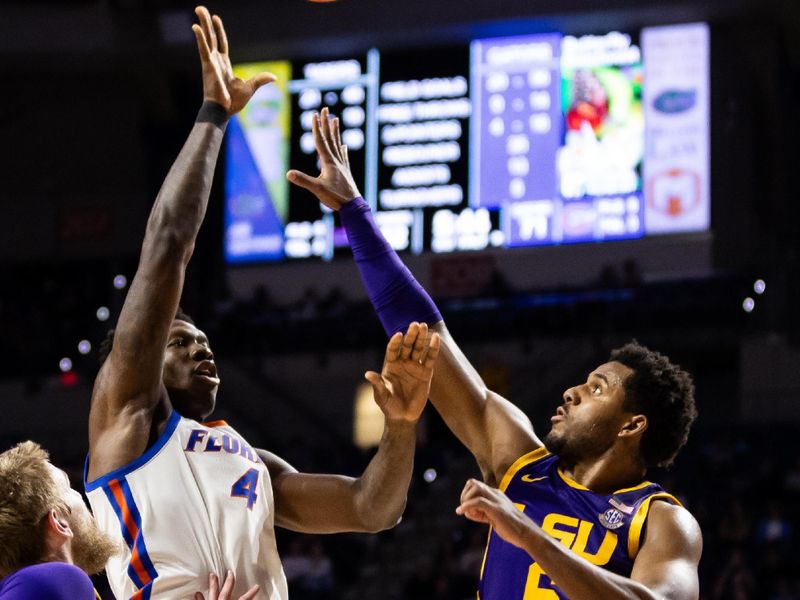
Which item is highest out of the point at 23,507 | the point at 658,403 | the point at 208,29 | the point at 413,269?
the point at 208,29

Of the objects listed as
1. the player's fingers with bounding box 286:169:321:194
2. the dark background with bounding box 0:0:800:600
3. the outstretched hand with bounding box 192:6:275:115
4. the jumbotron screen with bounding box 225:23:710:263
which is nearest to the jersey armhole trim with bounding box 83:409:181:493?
the player's fingers with bounding box 286:169:321:194

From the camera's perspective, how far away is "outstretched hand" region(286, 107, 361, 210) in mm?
4434

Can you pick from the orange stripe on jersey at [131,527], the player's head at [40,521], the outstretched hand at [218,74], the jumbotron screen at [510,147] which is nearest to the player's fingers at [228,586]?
the orange stripe on jersey at [131,527]

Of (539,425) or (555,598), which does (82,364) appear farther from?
(555,598)

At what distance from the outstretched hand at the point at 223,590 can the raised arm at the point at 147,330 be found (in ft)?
1.37

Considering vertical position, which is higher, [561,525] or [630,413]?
[630,413]

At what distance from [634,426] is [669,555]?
1.76 ft

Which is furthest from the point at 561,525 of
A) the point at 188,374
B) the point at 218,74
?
the point at 218,74

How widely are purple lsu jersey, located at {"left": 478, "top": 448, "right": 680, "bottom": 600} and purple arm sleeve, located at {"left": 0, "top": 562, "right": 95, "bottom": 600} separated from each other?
1377 mm

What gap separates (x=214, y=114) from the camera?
13.3 feet

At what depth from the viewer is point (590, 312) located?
50.9ft

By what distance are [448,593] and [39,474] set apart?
26.7ft

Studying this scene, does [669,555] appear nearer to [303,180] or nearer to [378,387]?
[378,387]

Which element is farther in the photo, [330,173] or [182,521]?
[330,173]
